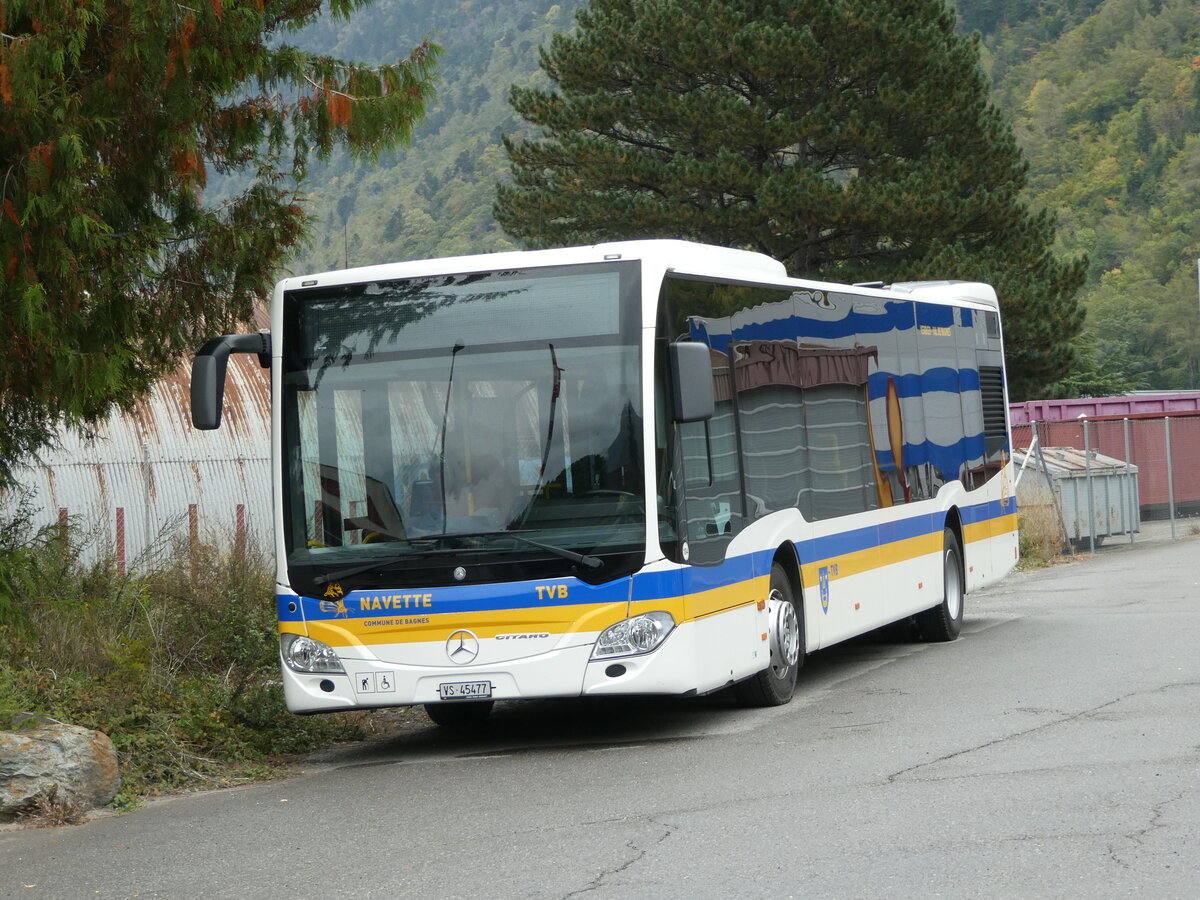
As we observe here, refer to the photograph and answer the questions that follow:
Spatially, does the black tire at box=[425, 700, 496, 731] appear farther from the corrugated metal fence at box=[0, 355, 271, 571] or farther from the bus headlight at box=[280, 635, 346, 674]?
the corrugated metal fence at box=[0, 355, 271, 571]

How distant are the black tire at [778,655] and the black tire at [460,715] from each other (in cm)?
180

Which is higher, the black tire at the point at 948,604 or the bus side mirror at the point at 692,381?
the bus side mirror at the point at 692,381

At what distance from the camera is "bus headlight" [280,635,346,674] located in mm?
9953

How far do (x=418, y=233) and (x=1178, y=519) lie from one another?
283ft

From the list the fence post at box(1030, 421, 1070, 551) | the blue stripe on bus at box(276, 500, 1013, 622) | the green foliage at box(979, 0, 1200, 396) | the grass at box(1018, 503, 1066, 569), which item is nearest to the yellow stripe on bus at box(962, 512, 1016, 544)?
the blue stripe on bus at box(276, 500, 1013, 622)

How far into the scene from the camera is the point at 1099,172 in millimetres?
118312

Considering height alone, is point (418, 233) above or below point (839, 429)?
above

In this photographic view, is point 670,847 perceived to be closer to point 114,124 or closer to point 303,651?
point 303,651

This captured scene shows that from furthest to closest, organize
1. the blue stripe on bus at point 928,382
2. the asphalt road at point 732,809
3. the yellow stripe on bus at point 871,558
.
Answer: the blue stripe on bus at point 928,382, the yellow stripe on bus at point 871,558, the asphalt road at point 732,809

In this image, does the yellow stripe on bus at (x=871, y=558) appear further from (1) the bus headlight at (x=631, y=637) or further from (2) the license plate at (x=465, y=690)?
(2) the license plate at (x=465, y=690)

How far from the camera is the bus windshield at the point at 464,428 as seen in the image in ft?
31.9

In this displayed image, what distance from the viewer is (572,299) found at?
9.95 metres

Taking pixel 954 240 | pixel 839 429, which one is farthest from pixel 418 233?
pixel 839 429

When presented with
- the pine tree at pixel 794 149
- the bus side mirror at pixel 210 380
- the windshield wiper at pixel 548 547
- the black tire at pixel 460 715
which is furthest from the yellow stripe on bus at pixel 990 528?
the pine tree at pixel 794 149
